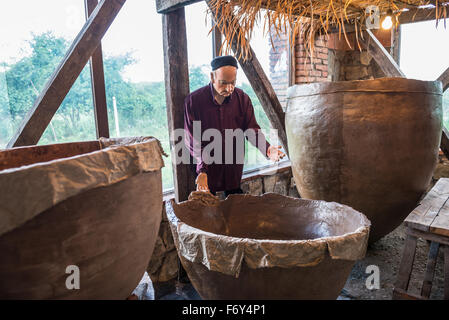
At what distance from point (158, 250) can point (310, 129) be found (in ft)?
4.56

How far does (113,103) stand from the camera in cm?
236

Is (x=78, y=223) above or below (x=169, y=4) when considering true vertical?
below

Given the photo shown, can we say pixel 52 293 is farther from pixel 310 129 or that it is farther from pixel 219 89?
pixel 310 129

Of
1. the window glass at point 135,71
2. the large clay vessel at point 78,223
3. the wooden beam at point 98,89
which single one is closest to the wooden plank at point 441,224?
the large clay vessel at point 78,223

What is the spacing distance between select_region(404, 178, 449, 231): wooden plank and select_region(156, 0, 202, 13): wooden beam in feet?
6.15

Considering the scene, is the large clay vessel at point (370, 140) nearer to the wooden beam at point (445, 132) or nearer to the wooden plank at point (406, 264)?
the wooden plank at point (406, 264)

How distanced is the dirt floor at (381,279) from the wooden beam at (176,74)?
70 cm

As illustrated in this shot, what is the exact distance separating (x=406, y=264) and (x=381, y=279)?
1.63 feet

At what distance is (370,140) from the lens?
203 centimetres

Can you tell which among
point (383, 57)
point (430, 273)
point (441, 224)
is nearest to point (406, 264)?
point (430, 273)

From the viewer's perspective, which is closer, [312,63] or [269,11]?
[269,11]

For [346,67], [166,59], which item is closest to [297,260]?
[166,59]

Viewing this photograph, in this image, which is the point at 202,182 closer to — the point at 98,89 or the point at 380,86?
the point at 98,89

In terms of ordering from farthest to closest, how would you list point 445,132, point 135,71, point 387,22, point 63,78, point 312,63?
point 312,63 → point 445,132 → point 387,22 → point 135,71 → point 63,78
